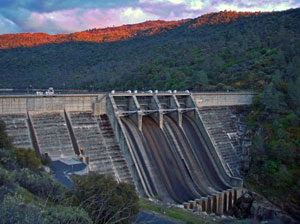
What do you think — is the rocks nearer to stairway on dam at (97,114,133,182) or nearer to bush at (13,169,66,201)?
stairway on dam at (97,114,133,182)

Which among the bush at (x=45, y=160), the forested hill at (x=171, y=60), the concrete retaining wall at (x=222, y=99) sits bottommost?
the bush at (x=45, y=160)

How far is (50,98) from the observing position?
21703mm

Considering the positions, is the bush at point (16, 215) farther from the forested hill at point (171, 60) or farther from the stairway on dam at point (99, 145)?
the forested hill at point (171, 60)

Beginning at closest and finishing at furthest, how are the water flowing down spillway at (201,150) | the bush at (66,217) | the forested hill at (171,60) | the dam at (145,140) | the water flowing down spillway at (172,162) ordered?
the bush at (66,217) < the dam at (145,140) < the water flowing down spillway at (172,162) < the water flowing down spillway at (201,150) < the forested hill at (171,60)

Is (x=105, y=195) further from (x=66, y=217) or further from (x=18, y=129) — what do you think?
(x=18, y=129)

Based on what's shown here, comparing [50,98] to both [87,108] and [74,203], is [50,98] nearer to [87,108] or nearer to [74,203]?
[87,108]

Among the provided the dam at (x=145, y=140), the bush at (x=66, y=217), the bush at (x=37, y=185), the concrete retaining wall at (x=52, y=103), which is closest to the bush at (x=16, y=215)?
the bush at (x=66, y=217)

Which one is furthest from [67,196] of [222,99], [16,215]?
[222,99]

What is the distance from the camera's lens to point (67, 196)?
10984 millimetres

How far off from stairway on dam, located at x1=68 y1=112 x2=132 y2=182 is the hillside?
13613 mm

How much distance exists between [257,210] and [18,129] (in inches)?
753

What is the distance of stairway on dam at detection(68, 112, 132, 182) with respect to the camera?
21312mm

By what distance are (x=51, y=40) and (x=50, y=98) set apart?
220ft

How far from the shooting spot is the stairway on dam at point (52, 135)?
19938 millimetres
